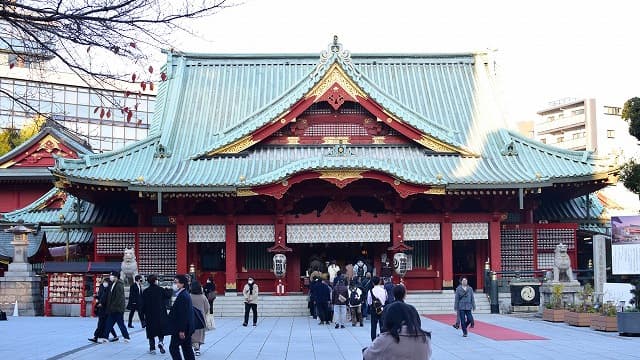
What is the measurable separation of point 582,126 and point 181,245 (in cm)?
6850

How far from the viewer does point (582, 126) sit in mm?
93062

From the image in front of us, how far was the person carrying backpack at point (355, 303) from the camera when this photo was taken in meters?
26.0

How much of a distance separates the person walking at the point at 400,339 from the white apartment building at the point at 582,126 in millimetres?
69071

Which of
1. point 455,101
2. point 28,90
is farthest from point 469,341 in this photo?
point 455,101

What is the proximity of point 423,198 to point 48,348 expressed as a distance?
62.1 feet

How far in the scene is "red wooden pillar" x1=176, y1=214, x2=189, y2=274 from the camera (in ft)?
109

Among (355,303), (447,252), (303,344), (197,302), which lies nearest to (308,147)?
(447,252)

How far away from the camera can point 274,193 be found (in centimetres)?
3216

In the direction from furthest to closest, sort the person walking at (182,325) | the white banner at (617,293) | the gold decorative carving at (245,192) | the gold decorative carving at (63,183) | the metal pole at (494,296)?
the gold decorative carving at (63,183), the gold decorative carving at (245,192), the metal pole at (494,296), the white banner at (617,293), the person walking at (182,325)

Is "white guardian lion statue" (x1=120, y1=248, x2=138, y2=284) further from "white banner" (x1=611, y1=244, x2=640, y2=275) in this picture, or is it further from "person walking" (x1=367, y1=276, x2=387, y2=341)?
"white banner" (x1=611, y1=244, x2=640, y2=275)

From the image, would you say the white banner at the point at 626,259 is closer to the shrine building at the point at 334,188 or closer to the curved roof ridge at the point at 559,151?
the shrine building at the point at 334,188

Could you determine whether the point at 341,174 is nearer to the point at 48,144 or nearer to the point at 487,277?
the point at 487,277

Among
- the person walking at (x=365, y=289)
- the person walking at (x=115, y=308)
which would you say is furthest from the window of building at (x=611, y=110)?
the person walking at (x=115, y=308)

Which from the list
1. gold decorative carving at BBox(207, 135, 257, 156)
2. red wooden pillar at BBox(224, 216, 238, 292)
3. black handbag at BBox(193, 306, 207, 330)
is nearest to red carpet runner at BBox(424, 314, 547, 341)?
black handbag at BBox(193, 306, 207, 330)
